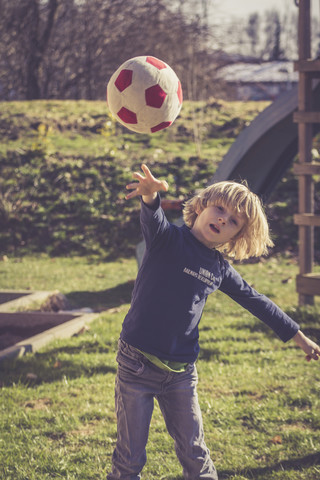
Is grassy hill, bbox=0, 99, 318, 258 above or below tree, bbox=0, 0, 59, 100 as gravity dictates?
below

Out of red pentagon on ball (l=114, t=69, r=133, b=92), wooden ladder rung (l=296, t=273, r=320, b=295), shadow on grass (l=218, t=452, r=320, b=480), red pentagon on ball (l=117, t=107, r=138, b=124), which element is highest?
red pentagon on ball (l=114, t=69, r=133, b=92)

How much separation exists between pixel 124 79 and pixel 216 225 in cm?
108

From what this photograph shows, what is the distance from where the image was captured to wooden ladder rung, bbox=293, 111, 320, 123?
21.1 feet

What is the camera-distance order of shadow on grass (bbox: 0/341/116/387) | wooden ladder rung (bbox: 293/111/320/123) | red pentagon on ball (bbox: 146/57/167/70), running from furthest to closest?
wooden ladder rung (bbox: 293/111/320/123), shadow on grass (bbox: 0/341/116/387), red pentagon on ball (bbox: 146/57/167/70)

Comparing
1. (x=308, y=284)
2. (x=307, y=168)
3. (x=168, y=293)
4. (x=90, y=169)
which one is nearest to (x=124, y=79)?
(x=168, y=293)

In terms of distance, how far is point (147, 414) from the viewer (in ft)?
8.70

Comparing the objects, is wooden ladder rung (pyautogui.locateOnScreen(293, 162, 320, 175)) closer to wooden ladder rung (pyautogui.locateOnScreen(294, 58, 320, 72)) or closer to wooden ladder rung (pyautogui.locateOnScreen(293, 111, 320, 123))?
wooden ladder rung (pyautogui.locateOnScreen(293, 111, 320, 123))

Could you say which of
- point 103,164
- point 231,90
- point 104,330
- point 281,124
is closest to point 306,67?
point 281,124

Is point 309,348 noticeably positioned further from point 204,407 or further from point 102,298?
point 102,298

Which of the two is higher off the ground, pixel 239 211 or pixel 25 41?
pixel 25 41

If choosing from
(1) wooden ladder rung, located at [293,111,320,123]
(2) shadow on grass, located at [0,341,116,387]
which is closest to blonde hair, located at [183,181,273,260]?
(2) shadow on grass, located at [0,341,116,387]

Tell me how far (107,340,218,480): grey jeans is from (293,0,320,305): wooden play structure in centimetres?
402

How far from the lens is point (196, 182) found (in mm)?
12656

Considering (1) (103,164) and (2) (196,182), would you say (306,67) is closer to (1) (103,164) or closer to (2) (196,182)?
(2) (196,182)
